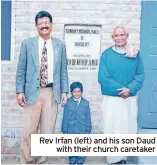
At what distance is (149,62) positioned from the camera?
613 cm

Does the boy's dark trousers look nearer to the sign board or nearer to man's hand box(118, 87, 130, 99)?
man's hand box(118, 87, 130, 99)

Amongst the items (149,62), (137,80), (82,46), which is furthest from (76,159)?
(149,62)

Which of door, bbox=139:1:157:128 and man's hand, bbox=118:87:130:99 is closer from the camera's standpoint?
man's hand, bbox=118:87:130:99

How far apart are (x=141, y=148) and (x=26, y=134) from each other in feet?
4.29

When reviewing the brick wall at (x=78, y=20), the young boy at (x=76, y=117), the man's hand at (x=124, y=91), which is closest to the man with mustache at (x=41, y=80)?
the young boy at (x=76, y=117)

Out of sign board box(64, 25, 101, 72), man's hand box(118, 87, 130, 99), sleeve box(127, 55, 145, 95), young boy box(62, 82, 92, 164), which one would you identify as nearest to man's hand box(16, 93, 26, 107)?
young boy box(62, 82, 92, 164)

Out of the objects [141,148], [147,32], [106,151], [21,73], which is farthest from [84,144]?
[147,32]

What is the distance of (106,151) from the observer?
5.14 m

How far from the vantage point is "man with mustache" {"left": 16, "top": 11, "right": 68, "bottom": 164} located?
5.21 metres

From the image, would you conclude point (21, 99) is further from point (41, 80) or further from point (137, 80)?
point (137, 80)

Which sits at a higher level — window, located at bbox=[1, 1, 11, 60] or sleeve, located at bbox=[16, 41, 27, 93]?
window, located at bbox=[1, 1, 11, 60]

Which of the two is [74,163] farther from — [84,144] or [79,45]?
[79,45]

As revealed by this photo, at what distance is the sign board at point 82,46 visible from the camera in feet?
19.7

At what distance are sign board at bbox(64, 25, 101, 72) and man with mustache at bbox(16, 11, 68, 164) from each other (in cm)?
71
